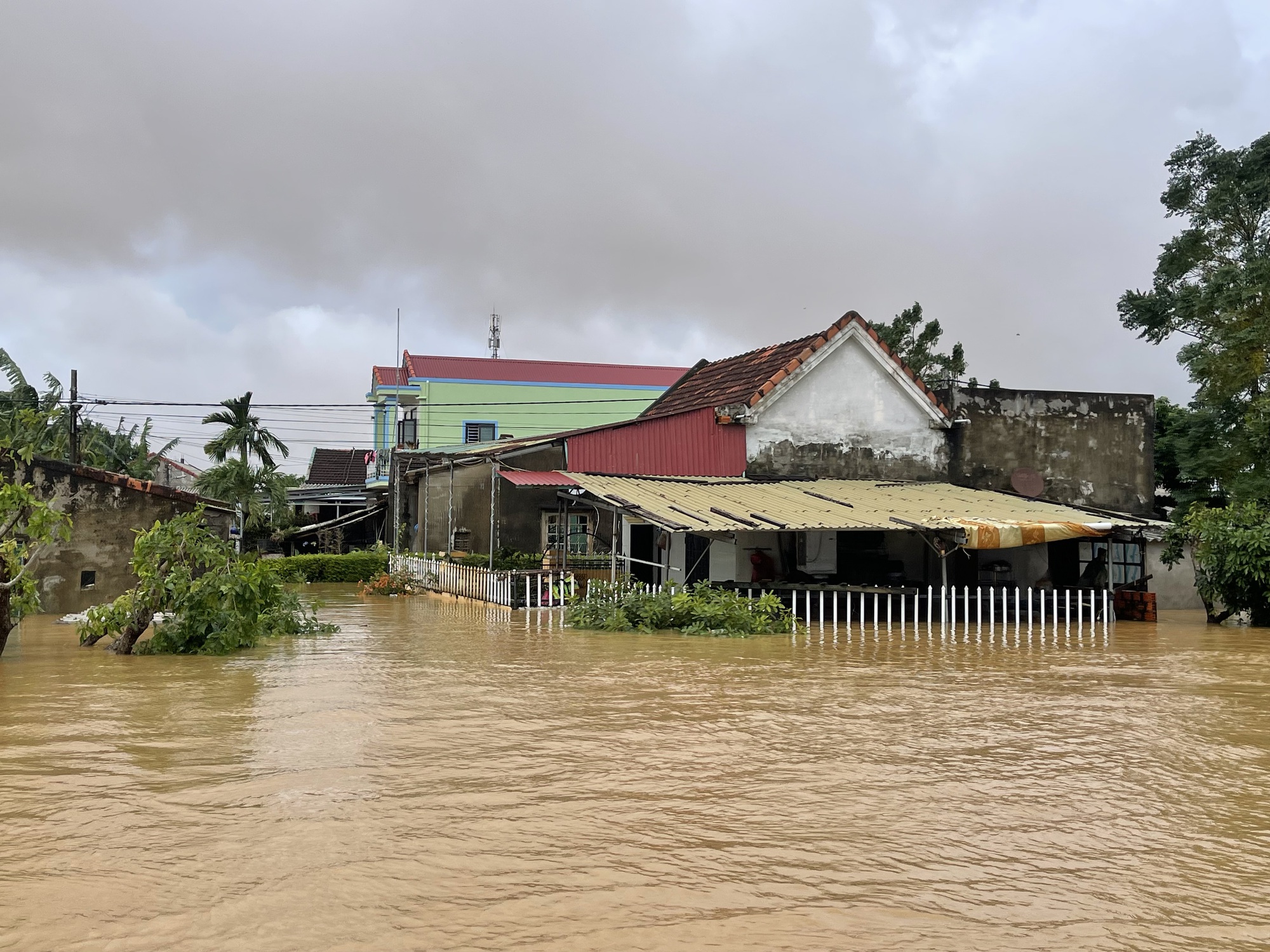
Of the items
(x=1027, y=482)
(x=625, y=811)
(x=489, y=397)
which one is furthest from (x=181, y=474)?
(x=625, y=811)

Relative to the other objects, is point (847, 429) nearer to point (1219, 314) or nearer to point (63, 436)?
point (1219, 314)

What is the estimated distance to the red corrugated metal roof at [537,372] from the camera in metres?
48.9

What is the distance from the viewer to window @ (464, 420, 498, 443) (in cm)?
4806

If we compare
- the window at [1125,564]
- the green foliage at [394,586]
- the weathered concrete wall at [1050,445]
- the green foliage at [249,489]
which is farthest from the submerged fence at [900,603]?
the green foliage at [249,489]

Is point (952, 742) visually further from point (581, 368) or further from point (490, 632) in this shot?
point (581, 368)

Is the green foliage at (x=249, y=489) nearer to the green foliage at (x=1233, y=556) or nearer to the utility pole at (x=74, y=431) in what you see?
the utility pole at (x=74, y=431)

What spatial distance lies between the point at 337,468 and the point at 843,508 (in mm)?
38482

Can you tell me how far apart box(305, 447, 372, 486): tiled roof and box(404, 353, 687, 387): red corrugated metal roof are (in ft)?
19.8

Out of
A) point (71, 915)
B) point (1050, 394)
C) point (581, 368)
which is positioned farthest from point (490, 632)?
point (581, 368)

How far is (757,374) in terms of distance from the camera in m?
26.1

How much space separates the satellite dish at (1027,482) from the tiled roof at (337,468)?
3355cm

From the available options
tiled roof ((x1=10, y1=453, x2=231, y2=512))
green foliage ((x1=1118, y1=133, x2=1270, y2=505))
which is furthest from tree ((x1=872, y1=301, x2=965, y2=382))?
tiled roof ((x1=10, y1=453, x2=231, y2=512))

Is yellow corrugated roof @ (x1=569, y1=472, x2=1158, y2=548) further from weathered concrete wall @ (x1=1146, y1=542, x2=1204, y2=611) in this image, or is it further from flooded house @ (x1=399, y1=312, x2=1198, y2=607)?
weathered concrete wall @ (x1=1146, y1=542, x2=1204, y2=611)

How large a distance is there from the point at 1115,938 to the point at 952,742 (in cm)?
409
